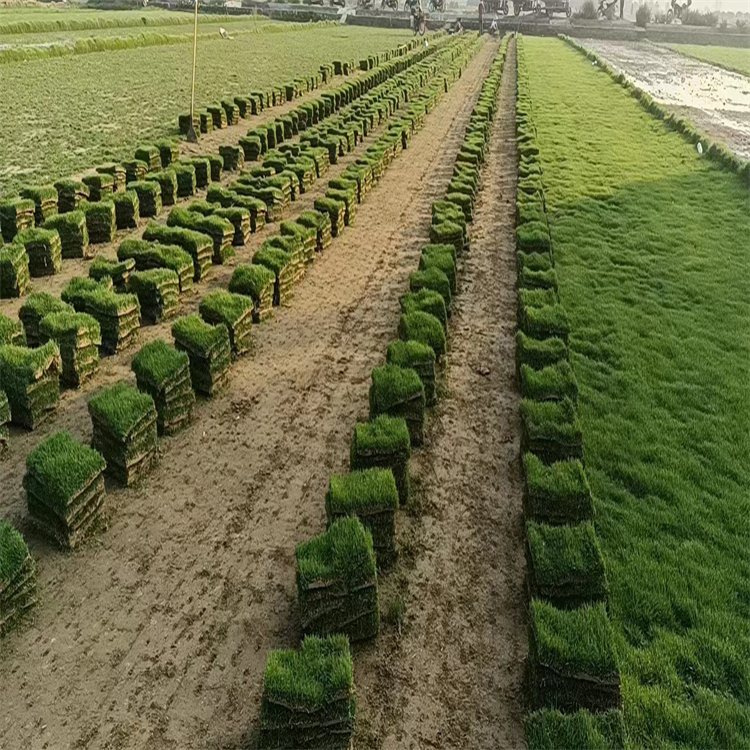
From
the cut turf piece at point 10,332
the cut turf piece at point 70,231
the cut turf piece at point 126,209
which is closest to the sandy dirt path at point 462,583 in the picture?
the cut turf piece at point 10,332

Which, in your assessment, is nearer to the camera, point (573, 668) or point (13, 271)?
point (573, 668)

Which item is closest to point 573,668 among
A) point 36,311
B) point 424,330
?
point 424,330

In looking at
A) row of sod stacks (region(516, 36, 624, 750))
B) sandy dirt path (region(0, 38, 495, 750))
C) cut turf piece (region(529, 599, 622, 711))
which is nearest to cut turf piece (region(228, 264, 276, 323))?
sandy dirt path (region(0, 38, 495, 750))

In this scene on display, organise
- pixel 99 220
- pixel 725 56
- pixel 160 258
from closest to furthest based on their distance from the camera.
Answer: pixel 160 258, pixel 99 220, pixel 725 56

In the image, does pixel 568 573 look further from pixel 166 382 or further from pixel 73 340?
pixel 73 340

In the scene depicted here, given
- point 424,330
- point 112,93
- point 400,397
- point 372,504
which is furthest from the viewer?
point 112,93

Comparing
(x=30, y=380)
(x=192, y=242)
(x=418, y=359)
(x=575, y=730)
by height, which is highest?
(x=192, y=242)

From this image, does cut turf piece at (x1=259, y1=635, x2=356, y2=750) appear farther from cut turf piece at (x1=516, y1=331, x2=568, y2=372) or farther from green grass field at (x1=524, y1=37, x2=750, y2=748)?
→ cut turf piece at (x1=516, y1=331, x2=568, y2=372)
